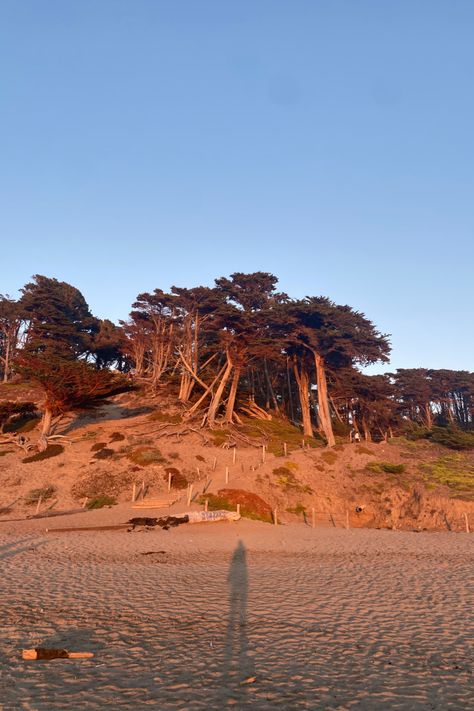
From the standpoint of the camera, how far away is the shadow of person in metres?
6.91

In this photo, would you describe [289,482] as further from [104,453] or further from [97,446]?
[97,446]

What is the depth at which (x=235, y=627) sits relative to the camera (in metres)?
9.29

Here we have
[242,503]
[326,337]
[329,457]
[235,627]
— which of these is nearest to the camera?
[235,627]

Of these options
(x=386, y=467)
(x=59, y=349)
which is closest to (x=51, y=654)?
(x=386, y=467)

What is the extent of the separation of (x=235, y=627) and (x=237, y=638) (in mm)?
678

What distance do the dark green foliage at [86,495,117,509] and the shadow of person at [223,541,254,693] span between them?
1725 centimetres

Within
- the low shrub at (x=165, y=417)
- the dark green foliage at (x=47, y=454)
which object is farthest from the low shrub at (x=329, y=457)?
the dark green foliage at (x=47, y=454)

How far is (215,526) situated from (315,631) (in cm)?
1636

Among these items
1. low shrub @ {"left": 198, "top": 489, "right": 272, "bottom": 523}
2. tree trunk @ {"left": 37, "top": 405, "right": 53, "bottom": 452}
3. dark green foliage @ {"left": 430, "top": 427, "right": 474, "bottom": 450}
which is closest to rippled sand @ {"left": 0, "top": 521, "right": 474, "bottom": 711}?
low shrub @ {"left": 198, "top": 489, "right": 272, "bottom": 523}

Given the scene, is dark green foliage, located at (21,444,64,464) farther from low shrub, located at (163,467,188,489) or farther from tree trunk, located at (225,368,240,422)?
tree trunk, located at (225,368,240,422)

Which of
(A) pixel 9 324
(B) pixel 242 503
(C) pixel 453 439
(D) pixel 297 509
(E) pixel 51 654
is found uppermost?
(A) pixel 9 324

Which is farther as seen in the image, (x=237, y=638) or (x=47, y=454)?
(x=47, y=454)

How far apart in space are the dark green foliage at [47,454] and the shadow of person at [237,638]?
1006 inches

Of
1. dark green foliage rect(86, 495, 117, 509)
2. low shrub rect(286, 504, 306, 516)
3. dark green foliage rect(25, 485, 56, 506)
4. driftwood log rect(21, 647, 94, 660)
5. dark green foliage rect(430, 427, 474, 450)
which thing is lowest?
driftwood log rect(21, 647, 94, 660)
